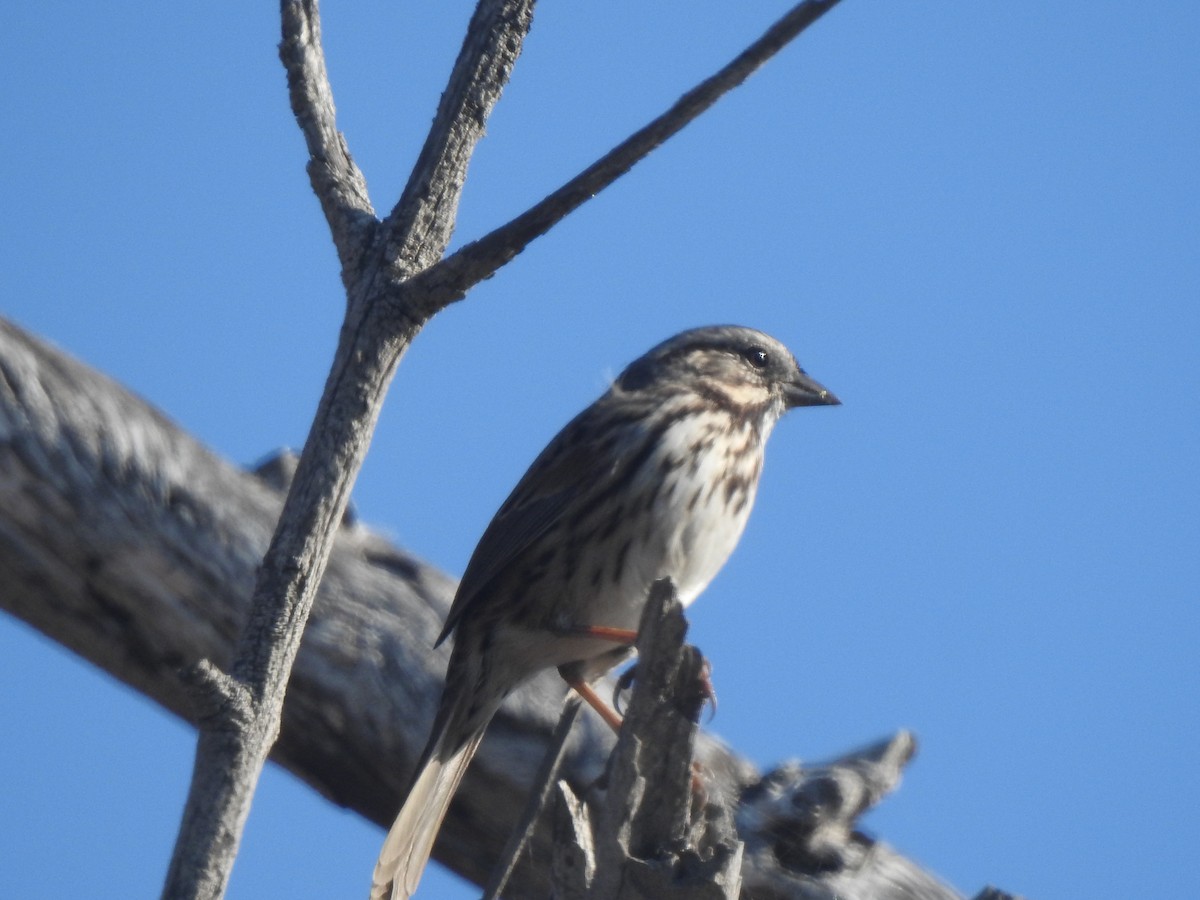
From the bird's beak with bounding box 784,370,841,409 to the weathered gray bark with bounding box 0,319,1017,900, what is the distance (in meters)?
1.35

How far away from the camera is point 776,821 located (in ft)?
18.3

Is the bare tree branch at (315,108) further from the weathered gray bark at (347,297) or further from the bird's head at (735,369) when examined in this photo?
the bird's head at (735,369)

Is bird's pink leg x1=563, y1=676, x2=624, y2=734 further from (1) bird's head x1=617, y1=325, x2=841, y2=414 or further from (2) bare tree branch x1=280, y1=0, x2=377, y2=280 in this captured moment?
(2) bare tree branch x1=280, y1=0, x2=377, y2=280

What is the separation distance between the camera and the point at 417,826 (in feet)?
16.7

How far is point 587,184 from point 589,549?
8.80 ft

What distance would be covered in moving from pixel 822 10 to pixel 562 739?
2.00 m

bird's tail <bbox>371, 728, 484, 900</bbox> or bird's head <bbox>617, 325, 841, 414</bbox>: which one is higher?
bird's head <bbox>617, 325, 841, 414</bbox>

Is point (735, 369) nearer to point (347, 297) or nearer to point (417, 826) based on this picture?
point (417, 826)

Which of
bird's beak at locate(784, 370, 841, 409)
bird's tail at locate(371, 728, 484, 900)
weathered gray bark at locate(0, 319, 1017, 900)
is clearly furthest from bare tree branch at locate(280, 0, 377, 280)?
bird's beak at locate(784, 370, 841, 409)

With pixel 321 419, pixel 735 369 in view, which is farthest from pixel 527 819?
pixel 735 369

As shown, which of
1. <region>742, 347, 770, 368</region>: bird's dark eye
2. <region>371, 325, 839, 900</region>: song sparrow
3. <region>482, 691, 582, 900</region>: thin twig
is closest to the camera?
<region>482, 691, 582, 900</region>: thin twig

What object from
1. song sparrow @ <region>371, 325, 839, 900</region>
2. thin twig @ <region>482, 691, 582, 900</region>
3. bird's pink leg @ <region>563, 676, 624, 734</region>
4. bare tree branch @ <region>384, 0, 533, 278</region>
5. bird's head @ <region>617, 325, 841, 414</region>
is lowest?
thin twig @ <region>482, 691, 582, 900</region>

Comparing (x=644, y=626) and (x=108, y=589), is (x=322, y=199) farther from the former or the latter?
(x=108, y=589)

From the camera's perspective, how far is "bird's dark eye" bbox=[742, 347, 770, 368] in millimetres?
6363
